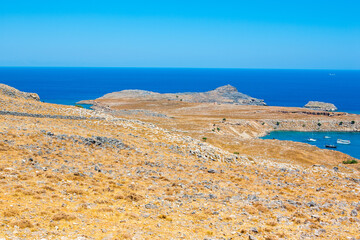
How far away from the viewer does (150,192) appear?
1808 cm

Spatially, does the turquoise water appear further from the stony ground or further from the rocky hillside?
the rocky hillside

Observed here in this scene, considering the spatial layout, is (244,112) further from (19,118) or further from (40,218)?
(40,218)

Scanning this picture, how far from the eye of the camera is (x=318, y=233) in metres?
14.2

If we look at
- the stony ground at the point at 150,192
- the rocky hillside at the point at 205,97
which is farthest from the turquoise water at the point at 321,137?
the rocky hillside at the point at 205,97

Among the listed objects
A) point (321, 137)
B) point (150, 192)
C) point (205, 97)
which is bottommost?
point (321, 137)

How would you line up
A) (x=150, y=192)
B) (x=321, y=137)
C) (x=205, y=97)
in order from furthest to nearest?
1. (x=205, y=97)
2. (x=321, y=137)
3. (x=150, y=192)

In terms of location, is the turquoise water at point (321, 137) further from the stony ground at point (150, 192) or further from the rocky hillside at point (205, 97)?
the rocky hillside at point (205, 97)

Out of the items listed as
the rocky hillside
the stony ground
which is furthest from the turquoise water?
the rocky hillside

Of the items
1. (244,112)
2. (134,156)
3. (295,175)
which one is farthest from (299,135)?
(134,156)

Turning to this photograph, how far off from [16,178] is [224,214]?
39.4ft

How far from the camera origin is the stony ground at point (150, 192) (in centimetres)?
1336

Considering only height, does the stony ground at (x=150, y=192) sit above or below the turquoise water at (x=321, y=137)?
above

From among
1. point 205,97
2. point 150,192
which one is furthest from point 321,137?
point 150,192

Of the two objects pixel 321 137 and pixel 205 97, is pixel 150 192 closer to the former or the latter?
pixel 321 137
